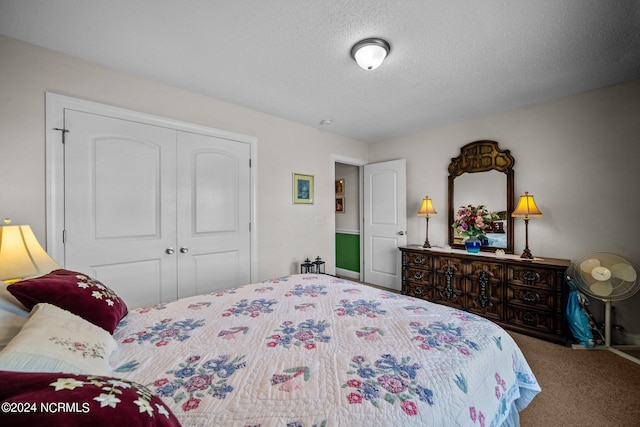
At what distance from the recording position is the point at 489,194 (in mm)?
3348

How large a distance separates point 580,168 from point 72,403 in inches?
156

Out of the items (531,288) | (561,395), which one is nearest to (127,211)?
(561,395)

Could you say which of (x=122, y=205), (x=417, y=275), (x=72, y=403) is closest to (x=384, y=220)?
(x=417, y=275)

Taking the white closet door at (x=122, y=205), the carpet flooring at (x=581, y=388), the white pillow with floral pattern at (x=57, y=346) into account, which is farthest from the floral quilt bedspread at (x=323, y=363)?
the white closet door at (x=122, y=205)

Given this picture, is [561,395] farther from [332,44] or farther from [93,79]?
[93,79]

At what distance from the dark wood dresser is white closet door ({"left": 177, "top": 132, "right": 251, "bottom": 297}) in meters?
2.24

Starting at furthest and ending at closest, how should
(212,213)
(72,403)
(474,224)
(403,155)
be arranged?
(403,155), (474,224), (212,213), (72,403)

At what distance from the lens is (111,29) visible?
1.80m

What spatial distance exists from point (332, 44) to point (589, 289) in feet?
10.2

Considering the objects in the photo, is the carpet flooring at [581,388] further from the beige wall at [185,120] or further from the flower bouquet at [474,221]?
the beige wall at [185,120]

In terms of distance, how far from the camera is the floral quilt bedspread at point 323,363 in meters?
0.82

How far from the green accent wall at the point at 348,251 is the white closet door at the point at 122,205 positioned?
3.16m

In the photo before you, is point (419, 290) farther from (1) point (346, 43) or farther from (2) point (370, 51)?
(1) point (346, 43)

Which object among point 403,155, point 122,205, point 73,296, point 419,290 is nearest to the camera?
point 73,296
